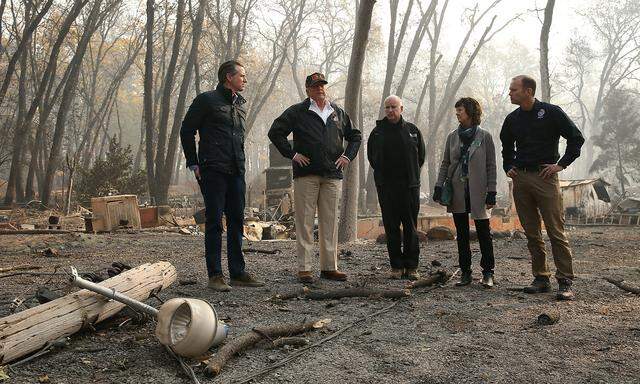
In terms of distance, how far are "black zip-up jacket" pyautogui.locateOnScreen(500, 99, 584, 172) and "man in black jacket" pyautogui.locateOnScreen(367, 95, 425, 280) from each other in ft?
4.15

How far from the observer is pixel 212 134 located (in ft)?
18.7

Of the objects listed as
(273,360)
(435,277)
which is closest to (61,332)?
(273,360)

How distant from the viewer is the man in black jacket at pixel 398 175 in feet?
21.4

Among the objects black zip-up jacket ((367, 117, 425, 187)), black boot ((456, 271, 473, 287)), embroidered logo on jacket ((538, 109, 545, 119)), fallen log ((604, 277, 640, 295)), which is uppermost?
embroidered logo on jacket ((538, 109, 545, 119))

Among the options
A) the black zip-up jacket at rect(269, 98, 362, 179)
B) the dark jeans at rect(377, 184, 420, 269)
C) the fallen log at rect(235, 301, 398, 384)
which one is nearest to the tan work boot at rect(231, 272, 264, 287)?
the black zip-up jacket at rect(269, 98, 362, 179)

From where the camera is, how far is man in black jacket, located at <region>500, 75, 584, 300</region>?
552 centimetres

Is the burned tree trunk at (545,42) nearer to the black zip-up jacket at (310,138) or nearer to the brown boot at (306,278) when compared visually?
the black zip-up jacket at (310,138)

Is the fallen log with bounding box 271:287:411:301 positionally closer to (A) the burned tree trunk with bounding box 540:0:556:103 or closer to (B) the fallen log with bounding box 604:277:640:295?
(B) the fallen log with bounding box 604:277:640:295

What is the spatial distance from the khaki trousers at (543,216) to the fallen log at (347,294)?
1.42 metres

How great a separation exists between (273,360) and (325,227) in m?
2.74

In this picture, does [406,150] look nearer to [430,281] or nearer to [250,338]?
[430,281]

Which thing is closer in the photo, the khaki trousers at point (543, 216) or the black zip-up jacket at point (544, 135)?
the black zip-up jacket at point (544, 135)

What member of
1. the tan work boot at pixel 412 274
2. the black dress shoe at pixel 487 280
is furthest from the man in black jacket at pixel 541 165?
the tan work boot at pixel 412 274

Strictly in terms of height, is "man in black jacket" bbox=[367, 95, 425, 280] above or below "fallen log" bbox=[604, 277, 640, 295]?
above
